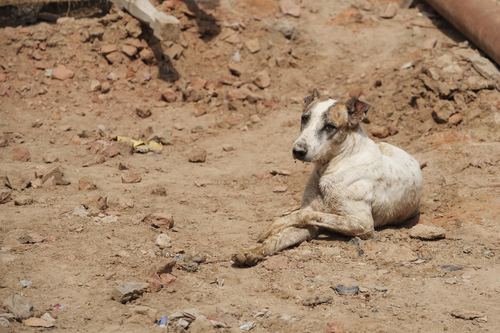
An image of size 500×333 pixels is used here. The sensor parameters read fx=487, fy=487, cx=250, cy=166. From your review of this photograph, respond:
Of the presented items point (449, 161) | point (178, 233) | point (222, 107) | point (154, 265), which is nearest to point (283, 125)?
point (222, 107)

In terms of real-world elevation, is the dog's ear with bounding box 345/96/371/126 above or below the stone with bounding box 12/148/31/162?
above

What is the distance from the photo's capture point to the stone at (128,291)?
390 centimetres

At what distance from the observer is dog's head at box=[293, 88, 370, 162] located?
16.9ft

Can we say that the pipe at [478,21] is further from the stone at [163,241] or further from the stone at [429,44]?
the stone at [163,241]

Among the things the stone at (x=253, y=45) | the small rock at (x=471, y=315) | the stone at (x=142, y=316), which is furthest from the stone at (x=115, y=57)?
the small rock at (x=471, y=315)

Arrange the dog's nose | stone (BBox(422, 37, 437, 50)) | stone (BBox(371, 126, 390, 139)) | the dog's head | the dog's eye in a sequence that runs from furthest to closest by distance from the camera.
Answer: stone (BBox(422, 37, 437, 50)) → stone (BBox(371, 126, 390, 139)) → the dog's eye → the dog's head → the dog's nose

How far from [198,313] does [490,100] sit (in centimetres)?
695

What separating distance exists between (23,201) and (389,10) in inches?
380

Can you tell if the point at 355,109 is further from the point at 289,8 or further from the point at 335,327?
the point at 289,8

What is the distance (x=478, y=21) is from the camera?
9391 mm

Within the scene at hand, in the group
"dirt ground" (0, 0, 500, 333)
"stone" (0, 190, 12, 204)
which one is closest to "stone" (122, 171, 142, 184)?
"dirt ground" (0, 0, 500, 333)

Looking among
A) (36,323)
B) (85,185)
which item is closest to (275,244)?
(36,323)

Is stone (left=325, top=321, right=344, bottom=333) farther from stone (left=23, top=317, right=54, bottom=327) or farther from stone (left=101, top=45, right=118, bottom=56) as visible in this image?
stone (left=101, top=45, right=118, bottom=56)

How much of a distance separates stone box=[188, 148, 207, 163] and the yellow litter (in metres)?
0.62
